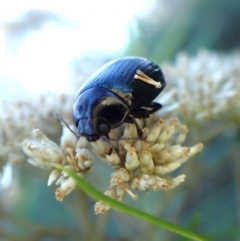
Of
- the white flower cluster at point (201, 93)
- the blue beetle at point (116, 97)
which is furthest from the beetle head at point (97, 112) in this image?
the white flower cluster at point (201, 93)

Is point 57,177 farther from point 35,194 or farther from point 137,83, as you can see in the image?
point 35,194

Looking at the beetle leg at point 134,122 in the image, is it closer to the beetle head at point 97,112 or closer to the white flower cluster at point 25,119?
the beetle head at point 97,112

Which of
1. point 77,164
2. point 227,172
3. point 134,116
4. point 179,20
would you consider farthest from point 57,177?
point 179,20

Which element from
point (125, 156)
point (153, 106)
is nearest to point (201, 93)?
point (153, 106)

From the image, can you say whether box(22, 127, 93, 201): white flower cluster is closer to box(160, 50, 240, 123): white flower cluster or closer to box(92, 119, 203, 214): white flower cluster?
box(92, 119, 203, 214): white flower cluster

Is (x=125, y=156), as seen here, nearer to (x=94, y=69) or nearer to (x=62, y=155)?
(x=62, y=155)

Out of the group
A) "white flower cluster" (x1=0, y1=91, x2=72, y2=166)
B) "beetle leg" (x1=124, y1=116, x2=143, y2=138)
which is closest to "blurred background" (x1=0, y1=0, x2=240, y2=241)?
"white flower cluster" (x1=0, y1=91, x2=72, y2=166)

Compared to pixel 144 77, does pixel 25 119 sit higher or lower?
lower
